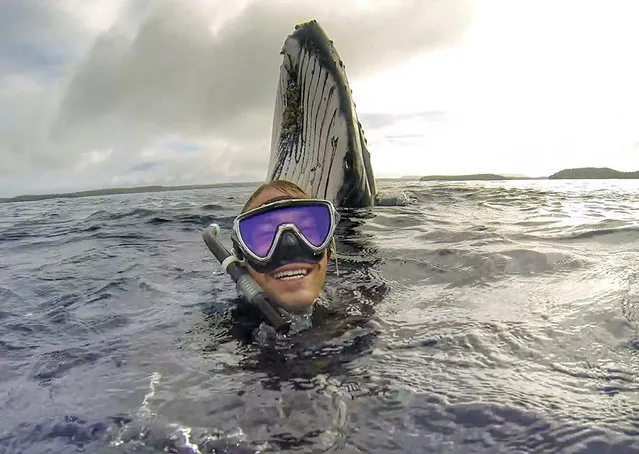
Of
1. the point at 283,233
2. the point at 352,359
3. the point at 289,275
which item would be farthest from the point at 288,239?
the point at 352,359

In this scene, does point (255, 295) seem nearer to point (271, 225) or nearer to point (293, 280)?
point (293, 280)

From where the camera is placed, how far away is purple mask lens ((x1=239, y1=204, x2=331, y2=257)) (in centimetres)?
349

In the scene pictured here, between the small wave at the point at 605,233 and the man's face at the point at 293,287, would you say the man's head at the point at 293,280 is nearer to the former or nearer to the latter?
the man's face at the point at 293,287

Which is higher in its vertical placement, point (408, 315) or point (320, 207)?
point (320, 207)

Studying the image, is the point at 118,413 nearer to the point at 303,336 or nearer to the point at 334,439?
the point at 334,439

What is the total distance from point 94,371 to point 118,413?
661 millimetres

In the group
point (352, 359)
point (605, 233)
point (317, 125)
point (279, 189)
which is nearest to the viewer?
point (352, 359)

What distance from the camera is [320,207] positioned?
3625mm

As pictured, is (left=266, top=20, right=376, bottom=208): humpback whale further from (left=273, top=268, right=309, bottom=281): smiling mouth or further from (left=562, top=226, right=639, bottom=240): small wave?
(left=273, top=268, right=309, bottom=281): smiling mouth

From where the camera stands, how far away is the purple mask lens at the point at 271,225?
11.5 feet

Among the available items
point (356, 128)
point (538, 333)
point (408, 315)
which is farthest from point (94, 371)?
point (356, 128)

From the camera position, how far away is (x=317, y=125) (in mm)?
8141

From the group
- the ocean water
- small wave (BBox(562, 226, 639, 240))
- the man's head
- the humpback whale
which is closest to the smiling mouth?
the man's head

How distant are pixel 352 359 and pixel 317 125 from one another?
5724mm
